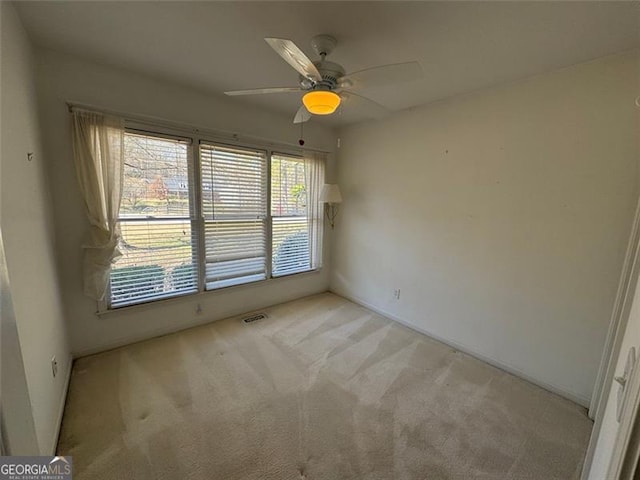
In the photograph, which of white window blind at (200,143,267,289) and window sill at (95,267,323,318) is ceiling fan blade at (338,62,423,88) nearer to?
white window blind at (200,143,267,289)

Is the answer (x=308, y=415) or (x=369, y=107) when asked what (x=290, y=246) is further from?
(x=308, y=415)

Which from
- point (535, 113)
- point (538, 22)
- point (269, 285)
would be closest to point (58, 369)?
point (269, 285)

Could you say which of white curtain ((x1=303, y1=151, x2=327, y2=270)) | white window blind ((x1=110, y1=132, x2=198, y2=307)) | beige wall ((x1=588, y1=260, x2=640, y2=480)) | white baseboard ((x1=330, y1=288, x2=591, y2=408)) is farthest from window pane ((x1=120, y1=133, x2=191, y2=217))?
beige wall ((x1=588, y1=260, x2=640, y2=480))

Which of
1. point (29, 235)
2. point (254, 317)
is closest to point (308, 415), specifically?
point (254, 317)

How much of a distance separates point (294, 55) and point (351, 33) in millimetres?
570

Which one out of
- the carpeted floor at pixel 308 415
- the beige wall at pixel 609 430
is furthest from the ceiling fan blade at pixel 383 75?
the carpeted floor at pixel 308 415

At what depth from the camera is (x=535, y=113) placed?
2.14 metres

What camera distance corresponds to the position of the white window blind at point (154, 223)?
247 cm

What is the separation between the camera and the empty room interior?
1501 millimetres

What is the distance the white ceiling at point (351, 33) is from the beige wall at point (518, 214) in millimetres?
328

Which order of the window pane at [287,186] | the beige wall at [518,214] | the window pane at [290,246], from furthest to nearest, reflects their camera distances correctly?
the window pane at [290,246]
the window pane at [287,186]
the beige wall at [518,214]

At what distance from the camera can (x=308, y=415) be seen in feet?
6.09

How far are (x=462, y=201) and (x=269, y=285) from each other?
251cm

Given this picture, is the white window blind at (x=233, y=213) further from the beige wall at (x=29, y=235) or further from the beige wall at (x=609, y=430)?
the beige wall at (x=609, y=430)
